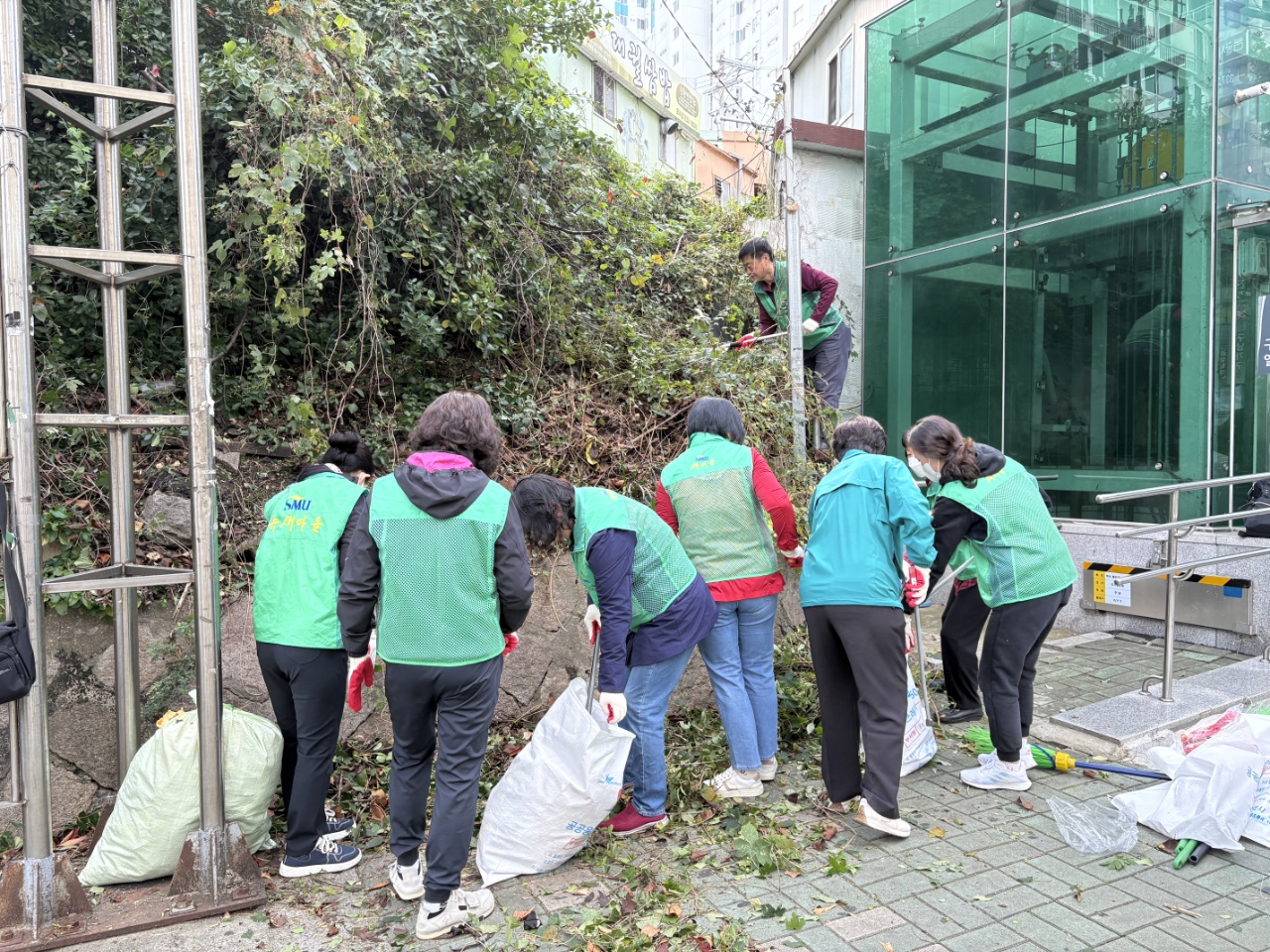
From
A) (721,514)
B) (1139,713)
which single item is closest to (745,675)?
(721,514)

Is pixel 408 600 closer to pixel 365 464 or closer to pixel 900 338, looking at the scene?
pixel 365 464

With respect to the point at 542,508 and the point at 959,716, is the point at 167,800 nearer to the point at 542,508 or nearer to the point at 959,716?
the point at 542,508

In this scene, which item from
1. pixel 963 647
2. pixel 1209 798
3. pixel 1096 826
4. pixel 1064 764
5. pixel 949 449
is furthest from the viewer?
pixel 963 647

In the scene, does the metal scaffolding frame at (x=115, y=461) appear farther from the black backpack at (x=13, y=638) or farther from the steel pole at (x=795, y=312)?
the steel pole at (x=795, y=312)

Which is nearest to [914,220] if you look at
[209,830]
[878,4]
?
[878,4]

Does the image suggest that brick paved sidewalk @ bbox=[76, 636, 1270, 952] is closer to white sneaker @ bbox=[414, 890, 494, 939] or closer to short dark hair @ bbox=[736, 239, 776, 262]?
white sneaker @ bbox=[414, 890, 494, 939]

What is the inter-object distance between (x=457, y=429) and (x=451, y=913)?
1.68 meters

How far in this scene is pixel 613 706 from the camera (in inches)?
133

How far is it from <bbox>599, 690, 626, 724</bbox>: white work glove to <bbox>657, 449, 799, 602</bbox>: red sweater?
853 mm

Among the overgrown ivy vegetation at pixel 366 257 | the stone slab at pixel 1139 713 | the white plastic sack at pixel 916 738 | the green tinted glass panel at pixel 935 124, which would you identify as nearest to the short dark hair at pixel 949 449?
the white plastic sack at pixel 916 738

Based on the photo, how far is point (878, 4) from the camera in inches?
523

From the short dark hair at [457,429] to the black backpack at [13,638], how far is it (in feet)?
4.53

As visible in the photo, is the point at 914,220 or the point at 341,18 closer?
the point at 341,18

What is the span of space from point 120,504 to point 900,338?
7947 millimetres
